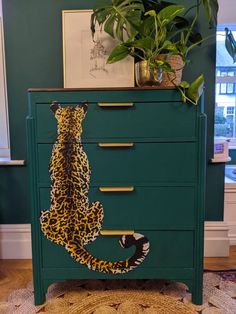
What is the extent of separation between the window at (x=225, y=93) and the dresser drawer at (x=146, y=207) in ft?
4.32

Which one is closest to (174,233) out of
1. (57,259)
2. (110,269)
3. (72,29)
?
(110,269)

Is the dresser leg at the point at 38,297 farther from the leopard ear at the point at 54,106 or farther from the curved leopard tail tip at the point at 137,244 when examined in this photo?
the leopard ear at the point at 54,106

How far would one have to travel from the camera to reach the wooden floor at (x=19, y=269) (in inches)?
67.7

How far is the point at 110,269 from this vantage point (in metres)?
1.51

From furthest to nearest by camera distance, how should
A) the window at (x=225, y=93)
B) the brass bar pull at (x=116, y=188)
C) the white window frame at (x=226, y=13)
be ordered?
the window at (x=225, y=93) < the white window frame at (x=226, y=13) < the brass bar pull at (x=116, y=188)

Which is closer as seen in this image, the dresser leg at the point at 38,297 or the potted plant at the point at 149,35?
the potted plant at the point at 149,35

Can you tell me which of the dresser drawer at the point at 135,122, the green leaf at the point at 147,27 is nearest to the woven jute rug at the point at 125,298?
the dresser drawer at the point at 135,122

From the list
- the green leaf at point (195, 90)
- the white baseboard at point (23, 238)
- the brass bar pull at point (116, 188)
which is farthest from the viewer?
the white baseboard at point (23, 238)

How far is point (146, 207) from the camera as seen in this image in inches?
58.1

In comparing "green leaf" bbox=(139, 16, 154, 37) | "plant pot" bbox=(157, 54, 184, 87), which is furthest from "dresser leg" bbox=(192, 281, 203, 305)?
"green leaf" bbox=(139, 16, 154, 37)

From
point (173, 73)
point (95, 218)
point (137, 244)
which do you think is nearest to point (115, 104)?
point (173, 73)

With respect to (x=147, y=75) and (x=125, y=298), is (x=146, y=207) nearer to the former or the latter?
(x=125, y=298)

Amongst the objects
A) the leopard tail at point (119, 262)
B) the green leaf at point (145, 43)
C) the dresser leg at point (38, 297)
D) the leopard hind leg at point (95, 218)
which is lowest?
the dresser leg at point (38, 297)

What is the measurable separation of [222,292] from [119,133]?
3.57 ft
